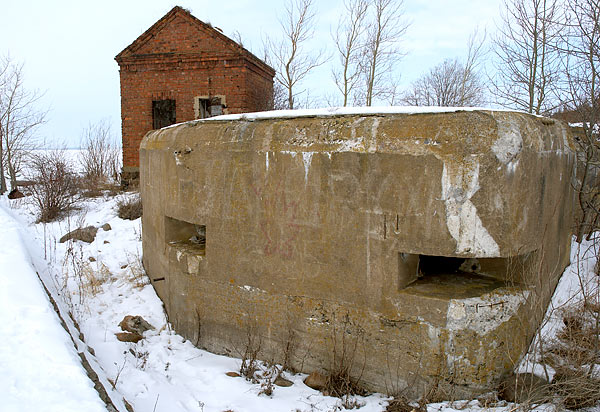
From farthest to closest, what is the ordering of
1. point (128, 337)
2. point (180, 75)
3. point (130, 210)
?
point (180, 75), point (130, 210), point (128, 337)

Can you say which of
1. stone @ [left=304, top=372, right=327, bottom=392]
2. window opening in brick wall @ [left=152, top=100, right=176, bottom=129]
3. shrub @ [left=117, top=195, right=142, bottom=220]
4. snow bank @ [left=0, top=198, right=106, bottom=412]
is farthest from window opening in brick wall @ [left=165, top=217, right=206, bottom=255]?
window opening in brick wall @ [left=152, top=100, right=176, bottom=129]

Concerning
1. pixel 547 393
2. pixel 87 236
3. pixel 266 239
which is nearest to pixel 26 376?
pixel 266 239

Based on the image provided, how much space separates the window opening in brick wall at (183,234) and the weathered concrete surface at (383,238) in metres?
0.42

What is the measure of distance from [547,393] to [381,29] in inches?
570

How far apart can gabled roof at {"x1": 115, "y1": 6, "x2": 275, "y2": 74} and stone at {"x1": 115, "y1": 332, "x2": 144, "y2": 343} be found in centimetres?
819

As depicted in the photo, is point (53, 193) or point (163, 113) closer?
point (53, 193)

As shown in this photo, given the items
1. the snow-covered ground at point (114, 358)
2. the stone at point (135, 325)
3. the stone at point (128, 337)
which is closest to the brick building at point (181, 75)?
the snow-covered ground at point (114, 358)

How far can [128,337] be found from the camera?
3.64 m

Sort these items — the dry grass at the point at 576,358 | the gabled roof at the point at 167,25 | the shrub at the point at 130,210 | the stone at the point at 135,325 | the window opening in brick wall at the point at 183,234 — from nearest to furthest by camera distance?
the dry grass at the point at 576,358 → the stone at the point at 135,325 → the window opening in brick wall at the point at 183,234 → the shrub at the point at 130,210 → the gabled roof at the point at 167,25

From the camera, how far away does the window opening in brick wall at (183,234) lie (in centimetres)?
393

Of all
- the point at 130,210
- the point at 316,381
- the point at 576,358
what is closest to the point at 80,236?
the point at 130,210

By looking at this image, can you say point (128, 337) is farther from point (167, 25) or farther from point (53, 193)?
point (167, 25)

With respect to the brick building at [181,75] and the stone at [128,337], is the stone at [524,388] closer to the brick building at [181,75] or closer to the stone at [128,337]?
the stone at [128,337]

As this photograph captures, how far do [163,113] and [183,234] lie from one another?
9.15m
